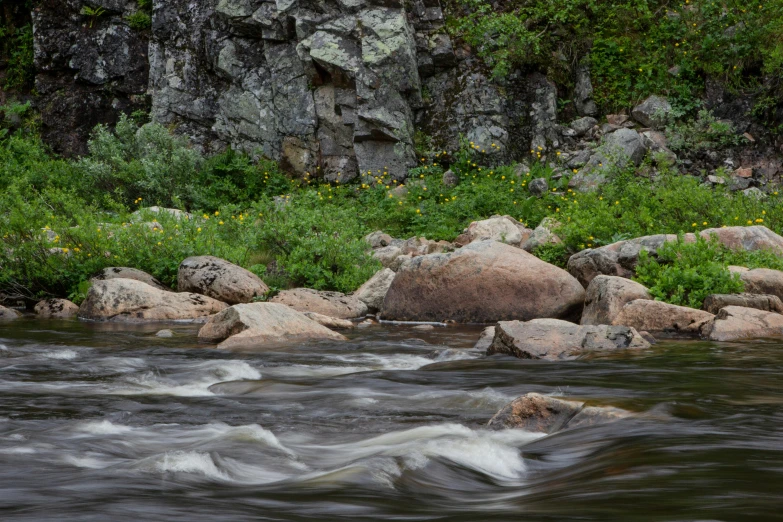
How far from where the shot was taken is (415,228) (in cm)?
1333

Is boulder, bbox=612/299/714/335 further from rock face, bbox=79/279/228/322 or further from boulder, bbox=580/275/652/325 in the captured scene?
rock face, bbox=79/279/228/322

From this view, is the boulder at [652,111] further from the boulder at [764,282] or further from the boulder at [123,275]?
the boulder at [123,275]

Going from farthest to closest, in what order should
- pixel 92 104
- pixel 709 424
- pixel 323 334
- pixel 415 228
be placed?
pixel 92 104, pixel 415 228, pixel 323 334, pixel 709 424

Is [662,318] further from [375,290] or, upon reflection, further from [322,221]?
[322,221]

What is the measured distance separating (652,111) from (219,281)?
926 cm

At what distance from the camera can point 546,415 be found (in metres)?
4.05

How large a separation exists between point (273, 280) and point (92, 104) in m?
10.9

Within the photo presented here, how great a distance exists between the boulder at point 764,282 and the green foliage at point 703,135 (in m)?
6.82

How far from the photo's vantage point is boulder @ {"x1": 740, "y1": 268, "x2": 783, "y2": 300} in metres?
7.99

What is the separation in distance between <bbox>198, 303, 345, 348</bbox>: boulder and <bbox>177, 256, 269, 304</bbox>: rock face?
1905 mm

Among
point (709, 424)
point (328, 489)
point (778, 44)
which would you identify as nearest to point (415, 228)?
point (778, 44)

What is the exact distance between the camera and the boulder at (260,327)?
722 centimetres

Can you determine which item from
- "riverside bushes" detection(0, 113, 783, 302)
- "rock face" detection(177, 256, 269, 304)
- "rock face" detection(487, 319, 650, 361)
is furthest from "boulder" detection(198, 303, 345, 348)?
"riverside bushes" detection(0, 113, 783, 302)

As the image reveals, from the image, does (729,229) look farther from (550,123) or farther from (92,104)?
(92,104)
